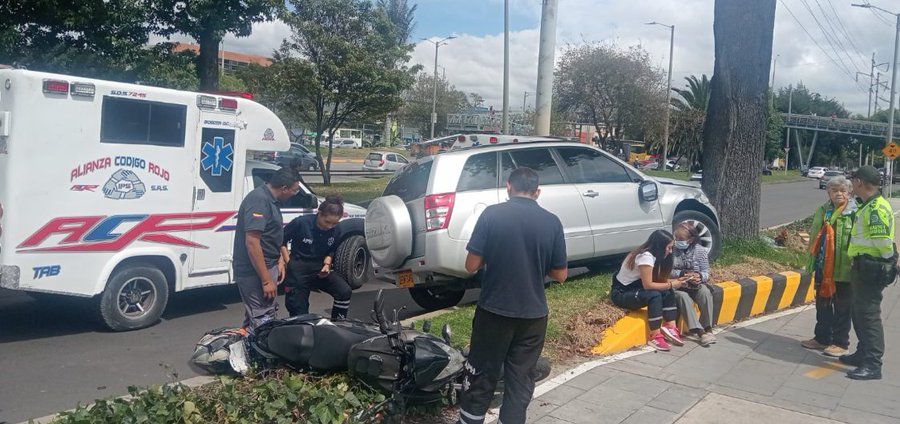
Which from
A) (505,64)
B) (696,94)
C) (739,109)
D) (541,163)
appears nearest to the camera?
(541,163)

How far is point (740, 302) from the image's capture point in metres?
8.10

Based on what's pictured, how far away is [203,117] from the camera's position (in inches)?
309

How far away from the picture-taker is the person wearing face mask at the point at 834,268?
6641 millimetres

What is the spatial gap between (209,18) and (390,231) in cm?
857

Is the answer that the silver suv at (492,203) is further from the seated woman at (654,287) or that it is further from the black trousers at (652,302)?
the black trousers at (652,302)

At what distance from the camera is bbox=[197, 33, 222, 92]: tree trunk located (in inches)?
565

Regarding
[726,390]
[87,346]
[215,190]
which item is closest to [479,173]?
[215,190]

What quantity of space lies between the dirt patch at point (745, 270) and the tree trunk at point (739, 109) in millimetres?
1228

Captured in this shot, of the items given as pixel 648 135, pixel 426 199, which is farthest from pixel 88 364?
pixel 648 135

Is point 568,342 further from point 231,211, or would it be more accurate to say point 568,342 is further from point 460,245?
point 231,211

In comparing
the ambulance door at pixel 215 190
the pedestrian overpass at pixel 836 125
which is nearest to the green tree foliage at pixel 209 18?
the ambulance door at pixel 215 190

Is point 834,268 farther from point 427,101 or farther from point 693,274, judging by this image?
point 427,101

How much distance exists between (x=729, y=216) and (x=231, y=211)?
7126 millimetres

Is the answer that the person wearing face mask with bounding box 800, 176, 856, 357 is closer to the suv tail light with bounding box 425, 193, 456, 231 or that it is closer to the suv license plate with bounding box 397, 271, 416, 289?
the suv tail light with bounding box 425, 193, 456, 231
